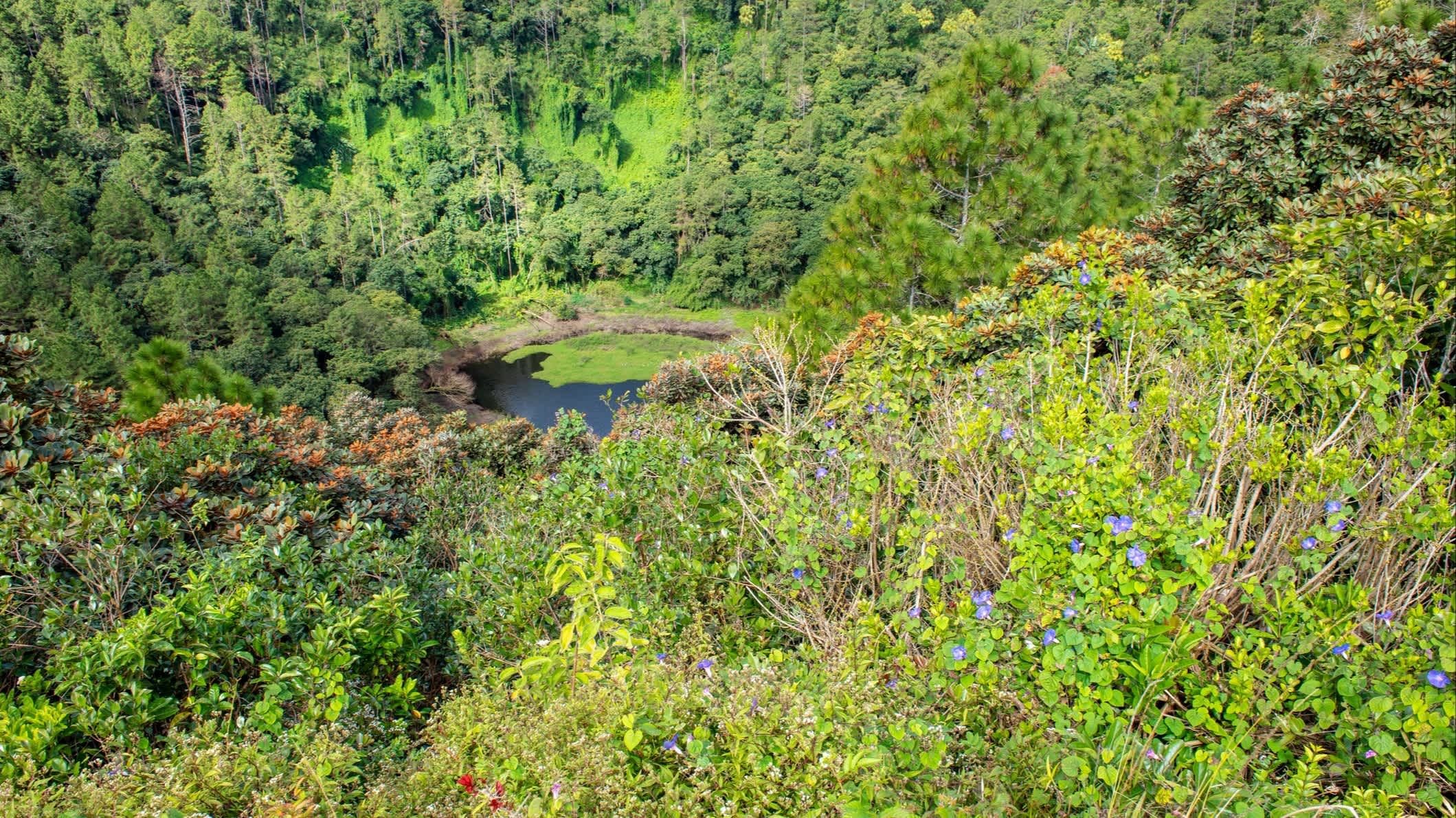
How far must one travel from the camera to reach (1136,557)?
1.73 meters

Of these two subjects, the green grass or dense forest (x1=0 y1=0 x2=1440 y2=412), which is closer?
dense forest (x1=0 y1=0 x2=1440 y2=412)

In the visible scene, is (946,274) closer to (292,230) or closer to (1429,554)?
(1429,554)

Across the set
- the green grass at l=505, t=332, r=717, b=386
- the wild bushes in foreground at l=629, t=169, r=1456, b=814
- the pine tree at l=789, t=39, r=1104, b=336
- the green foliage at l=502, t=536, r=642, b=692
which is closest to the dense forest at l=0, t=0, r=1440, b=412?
the green grass at l=505, t=332, r=717, b=386

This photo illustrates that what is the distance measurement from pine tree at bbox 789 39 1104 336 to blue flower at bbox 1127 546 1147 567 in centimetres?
662

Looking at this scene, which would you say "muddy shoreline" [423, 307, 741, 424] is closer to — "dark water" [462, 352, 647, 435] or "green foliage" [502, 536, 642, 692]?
"dark water" [462, 352, 647, 435]

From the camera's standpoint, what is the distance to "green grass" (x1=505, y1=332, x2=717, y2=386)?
30219mm

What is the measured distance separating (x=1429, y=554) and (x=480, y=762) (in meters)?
2.51

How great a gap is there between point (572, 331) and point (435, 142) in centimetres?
1879

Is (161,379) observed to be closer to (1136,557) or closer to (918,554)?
(918,554)

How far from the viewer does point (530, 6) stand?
56281 millimetres

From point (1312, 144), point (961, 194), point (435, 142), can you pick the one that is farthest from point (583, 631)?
point (435, 142)

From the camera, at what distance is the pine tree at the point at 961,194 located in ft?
27.1

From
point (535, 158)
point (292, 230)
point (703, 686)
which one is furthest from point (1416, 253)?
point (535, 158)

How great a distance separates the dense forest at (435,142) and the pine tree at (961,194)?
587cm
